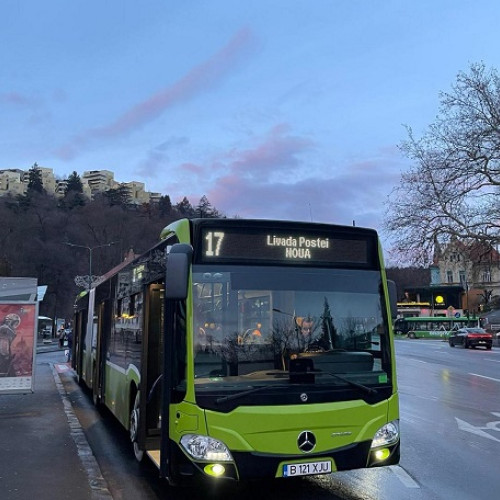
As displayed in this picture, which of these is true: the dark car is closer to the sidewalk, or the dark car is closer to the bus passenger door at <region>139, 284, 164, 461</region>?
the sidewalk

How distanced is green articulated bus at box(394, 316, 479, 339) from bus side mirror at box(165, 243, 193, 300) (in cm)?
7245

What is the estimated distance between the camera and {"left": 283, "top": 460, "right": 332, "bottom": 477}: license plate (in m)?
4.74

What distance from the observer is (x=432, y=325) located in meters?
75.9

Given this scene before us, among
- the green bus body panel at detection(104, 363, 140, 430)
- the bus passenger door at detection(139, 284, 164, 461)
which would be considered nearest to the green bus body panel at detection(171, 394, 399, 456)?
the bus passenger door at detection(139, 284, 164, 461)

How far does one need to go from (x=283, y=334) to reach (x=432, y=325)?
75.8 m

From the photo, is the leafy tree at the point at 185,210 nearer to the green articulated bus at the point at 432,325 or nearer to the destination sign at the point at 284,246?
the destination sign at the point at 284,246

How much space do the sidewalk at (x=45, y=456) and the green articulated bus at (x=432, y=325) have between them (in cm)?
6748

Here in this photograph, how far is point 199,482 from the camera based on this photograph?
4848 millimetres

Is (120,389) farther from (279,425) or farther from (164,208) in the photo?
(164,208)

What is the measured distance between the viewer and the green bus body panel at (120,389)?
7242 millimetres

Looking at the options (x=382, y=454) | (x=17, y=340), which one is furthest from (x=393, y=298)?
(x=17, y=340)

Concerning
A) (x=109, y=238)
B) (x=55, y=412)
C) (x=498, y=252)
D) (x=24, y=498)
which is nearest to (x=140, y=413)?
(x=24, y=498)

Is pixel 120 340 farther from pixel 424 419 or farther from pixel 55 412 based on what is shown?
pixel 424 419

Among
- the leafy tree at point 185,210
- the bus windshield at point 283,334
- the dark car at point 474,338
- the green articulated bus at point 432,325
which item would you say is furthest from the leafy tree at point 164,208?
the bus windshield at point 283,334
